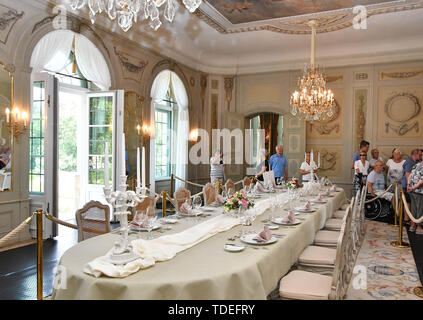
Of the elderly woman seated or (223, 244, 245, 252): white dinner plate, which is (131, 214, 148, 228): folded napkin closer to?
(223, 244, 245, 252): white dinner plate

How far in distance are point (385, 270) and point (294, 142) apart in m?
6.12

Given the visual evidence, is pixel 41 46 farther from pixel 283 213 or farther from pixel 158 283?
pixel 158 283

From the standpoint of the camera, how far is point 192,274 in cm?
224

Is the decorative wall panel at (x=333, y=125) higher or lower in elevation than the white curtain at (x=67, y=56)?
lower

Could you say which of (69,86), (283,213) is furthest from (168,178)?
(283,213)

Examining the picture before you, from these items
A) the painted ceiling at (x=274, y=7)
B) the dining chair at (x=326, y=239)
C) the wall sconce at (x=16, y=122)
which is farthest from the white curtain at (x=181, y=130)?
the dining chair at (x=326, y=239)

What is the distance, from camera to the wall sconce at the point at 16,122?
5.59 meters

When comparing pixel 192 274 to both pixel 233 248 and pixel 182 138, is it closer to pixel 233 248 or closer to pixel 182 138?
pixel 233 248

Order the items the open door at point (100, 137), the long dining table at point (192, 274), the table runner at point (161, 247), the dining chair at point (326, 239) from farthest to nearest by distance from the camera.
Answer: the open door at point (100, 137) → the dining chair at point (326, 239) → the table runner at point (161, 247) → the long dining table at point (192, 274)

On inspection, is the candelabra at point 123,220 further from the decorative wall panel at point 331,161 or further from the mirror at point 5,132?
the decorative wall panel at point 331,161

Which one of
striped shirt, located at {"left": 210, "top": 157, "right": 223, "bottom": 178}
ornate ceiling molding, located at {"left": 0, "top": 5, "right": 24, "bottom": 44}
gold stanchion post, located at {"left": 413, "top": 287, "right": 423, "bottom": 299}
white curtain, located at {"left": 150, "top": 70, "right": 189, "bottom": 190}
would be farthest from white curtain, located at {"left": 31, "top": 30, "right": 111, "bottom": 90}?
gold stanchion post, located at {"left": 413, "top": 287, "right": 423, "bottom": 299}

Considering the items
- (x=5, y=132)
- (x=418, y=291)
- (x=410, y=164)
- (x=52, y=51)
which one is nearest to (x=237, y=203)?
(x=418, y=291)

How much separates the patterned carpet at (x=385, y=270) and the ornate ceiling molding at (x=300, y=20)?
4.29 meters

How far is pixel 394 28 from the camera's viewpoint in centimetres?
856
